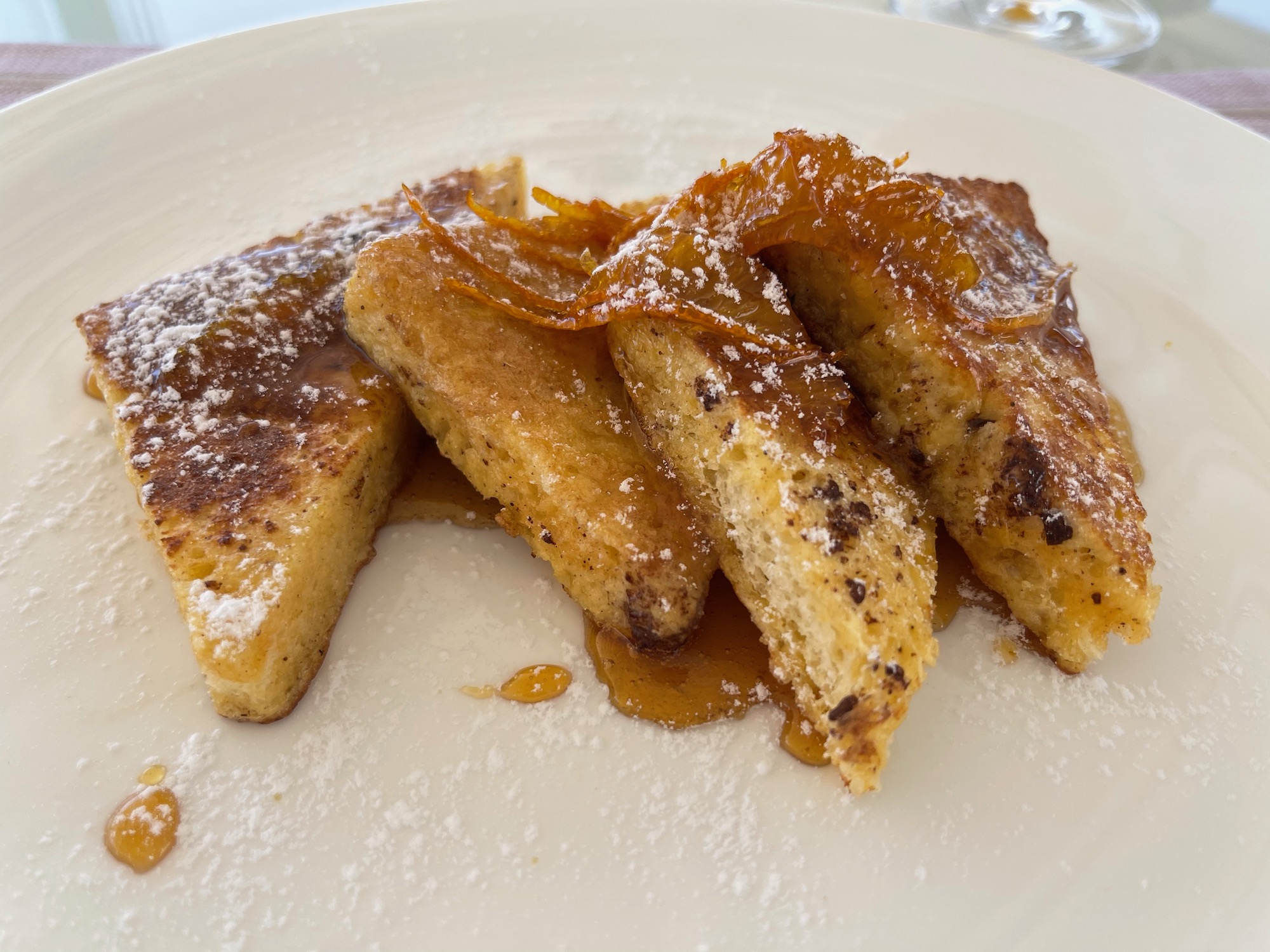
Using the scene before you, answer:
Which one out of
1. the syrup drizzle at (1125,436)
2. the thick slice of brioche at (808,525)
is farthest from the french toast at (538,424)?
the syrup drizzle at (1125,436)

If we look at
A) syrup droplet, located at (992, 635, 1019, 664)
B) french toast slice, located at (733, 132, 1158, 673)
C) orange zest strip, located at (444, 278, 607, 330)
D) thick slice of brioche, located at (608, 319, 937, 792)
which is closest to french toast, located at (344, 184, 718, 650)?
orange zest strip, located at (444, 278, 607, 330)

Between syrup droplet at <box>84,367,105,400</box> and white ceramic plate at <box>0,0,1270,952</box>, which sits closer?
white ceramic plate at <box>0,0,1270,952</box>

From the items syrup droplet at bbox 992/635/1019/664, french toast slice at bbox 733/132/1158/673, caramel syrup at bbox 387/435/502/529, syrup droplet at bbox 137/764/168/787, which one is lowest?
syrup droplet at bbox 137/764/168/787

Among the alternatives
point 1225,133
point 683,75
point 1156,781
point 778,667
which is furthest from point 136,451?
point 1225,133

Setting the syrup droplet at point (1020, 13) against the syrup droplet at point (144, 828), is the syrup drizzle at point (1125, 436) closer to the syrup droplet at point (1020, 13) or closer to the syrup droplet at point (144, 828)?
the syrup droplet at point (144, 828)

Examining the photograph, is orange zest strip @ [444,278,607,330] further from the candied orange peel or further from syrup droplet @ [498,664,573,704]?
syrup droplet @ [498,664,573,704]
